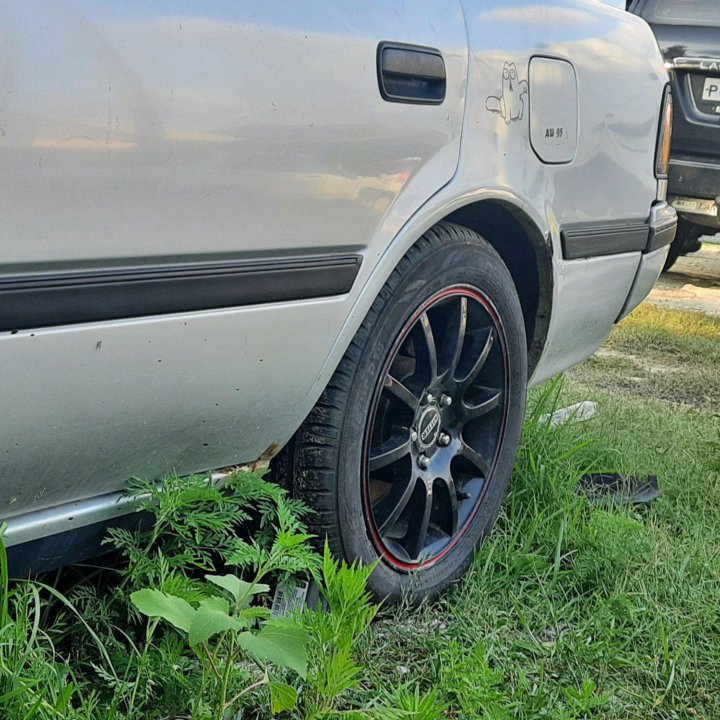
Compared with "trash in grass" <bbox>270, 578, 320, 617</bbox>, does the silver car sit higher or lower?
higher

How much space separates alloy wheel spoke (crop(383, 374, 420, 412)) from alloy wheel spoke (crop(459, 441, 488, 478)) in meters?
0.26

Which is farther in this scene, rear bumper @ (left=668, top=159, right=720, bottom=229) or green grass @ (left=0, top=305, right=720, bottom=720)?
rear bumper @ (left=668, top=159, right=720, bottom=229)

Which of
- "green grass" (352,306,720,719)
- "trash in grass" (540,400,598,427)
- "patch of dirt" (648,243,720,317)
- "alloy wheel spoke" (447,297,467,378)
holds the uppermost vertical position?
"alloy wheel spoke" (447,297,467,378)

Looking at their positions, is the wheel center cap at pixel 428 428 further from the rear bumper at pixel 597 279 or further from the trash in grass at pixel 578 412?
the trash in grass at pixel 578 412

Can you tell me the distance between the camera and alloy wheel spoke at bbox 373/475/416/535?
2.32 m

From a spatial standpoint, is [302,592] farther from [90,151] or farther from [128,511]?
[90,151]

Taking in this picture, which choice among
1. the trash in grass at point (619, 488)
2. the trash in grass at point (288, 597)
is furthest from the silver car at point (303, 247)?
the trash in grass at point (619, 488)

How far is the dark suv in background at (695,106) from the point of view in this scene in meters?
6.46

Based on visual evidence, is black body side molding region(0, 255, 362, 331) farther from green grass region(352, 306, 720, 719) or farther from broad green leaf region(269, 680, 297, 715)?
green grass region(352, 306, 720, 719)

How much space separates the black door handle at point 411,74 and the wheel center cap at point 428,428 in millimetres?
709

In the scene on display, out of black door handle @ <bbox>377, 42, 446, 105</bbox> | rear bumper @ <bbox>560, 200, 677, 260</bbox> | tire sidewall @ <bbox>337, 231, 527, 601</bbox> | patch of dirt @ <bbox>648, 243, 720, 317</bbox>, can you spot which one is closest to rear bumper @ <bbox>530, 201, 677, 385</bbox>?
rear bumper @ <bbox>560, 200, 677, 260</bbox>

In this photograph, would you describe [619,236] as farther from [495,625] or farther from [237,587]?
[237,587]

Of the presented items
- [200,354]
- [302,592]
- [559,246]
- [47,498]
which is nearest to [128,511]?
[47,498]

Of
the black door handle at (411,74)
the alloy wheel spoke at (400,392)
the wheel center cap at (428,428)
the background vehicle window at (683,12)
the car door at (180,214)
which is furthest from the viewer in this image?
the background vehicle window at (683,12)
